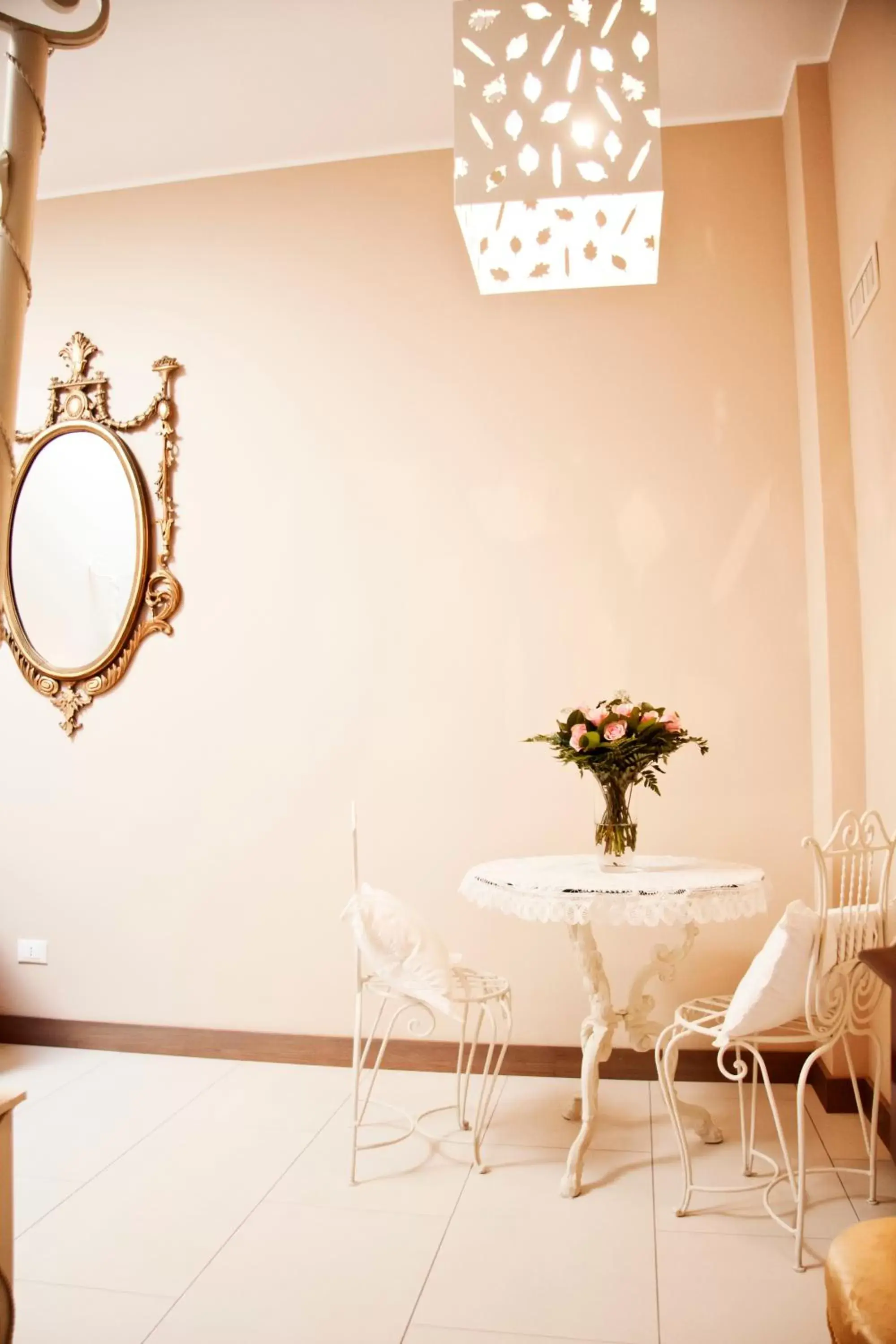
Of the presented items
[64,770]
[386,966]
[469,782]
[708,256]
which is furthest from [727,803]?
[64,770]

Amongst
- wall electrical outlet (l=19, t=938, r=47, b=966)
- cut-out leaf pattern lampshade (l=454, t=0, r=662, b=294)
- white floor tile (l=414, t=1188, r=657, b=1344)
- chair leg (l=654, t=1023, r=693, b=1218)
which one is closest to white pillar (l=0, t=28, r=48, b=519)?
cut-out leaf pattern lampshade (l=454, t=0, r=662, b=294)

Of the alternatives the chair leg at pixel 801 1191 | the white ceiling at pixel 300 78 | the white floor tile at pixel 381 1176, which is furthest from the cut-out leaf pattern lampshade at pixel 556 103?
the white floor tile at pixel 381 1176

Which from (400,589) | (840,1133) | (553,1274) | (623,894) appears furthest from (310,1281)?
(400,589)

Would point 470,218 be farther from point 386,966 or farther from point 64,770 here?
point 64,770

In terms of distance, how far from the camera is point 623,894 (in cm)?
241

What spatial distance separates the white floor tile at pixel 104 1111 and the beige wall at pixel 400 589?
0.71 ft

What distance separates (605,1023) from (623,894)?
47 centimetres

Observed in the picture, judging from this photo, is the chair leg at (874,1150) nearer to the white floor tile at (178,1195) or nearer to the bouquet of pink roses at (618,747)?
the bouquet of pink roses at (618,747)

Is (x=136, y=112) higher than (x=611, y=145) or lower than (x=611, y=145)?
higher

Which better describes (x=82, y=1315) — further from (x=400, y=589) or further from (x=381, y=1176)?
(x=400, y=589)

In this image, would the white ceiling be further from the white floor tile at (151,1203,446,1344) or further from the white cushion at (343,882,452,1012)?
the white floor tile at (151,1203,446,1344)

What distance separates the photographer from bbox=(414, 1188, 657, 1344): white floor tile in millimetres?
1871

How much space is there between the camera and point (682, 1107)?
2.68 metres

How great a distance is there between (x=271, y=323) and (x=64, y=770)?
6.28ft
